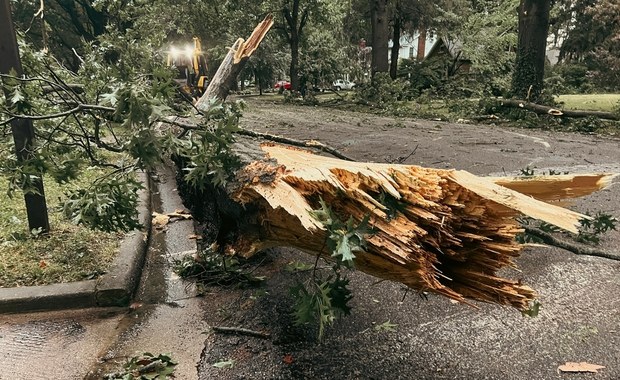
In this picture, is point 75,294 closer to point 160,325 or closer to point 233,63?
point 160,325

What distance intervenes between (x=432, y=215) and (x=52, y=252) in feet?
9.67

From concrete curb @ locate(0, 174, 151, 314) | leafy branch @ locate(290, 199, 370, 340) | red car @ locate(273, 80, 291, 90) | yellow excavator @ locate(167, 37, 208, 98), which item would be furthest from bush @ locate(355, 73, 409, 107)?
red car @ locate(273, 80, 291, 90)

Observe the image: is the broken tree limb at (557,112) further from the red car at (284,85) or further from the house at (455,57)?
the red car at (284,85)

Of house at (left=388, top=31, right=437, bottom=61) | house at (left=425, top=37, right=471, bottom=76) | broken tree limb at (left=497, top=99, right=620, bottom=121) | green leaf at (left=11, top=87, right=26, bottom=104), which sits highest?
house at (left=388, top=31, right=437, bottom=61)

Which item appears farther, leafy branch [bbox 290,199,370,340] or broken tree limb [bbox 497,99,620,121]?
broken tree limb [bbox 497,99,620,121]

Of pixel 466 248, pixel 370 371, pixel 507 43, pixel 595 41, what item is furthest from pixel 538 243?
pixel 595 41

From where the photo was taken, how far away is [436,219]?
6.50 feet

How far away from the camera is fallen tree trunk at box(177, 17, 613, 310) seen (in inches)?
76.7

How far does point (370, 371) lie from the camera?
2.20 metres

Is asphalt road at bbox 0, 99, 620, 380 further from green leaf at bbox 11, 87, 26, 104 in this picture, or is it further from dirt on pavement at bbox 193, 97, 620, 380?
green leaf at bbox 11, 87, 26, 104

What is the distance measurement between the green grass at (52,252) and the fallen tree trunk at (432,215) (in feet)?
5.53

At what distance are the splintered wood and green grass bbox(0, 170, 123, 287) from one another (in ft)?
6.00

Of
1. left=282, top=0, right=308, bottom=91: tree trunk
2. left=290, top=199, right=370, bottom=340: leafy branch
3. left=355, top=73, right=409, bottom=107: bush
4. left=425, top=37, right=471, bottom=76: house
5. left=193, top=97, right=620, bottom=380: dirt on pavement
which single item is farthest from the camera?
left=425, top=37, right=471, bottom=76: house

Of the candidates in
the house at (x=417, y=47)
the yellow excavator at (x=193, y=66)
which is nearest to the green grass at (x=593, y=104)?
the yellow excavator at (x=193, y=66)
